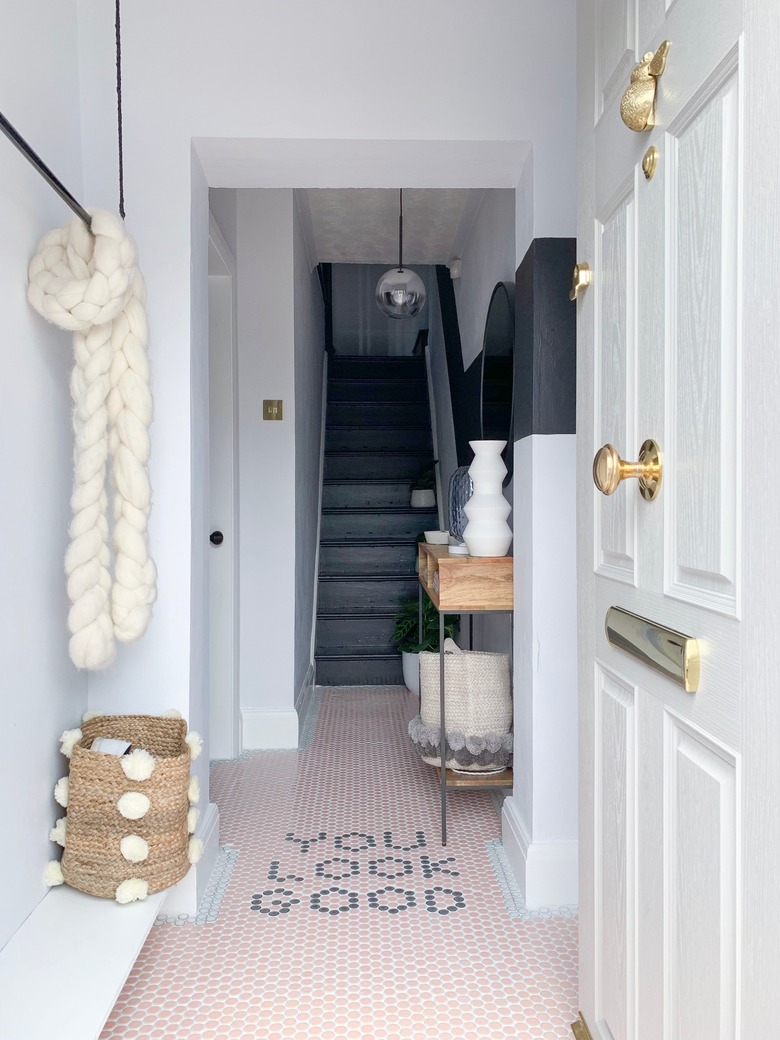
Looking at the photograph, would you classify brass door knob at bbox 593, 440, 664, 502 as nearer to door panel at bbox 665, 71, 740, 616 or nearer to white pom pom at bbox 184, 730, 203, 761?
door panel at bbox 665, 71, 740, 616

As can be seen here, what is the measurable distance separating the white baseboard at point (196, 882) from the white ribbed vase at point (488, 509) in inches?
44.0

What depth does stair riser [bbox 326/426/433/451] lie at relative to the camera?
6.04m

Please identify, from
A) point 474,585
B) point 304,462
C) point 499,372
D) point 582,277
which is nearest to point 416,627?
point 304,462

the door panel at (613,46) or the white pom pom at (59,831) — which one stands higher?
the door panel at (613,46)

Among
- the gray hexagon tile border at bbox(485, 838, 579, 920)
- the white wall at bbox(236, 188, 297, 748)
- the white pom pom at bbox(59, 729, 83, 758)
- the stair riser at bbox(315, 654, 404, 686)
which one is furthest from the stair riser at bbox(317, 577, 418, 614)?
the white pom pom at bbox(59, 729, 83, 758)

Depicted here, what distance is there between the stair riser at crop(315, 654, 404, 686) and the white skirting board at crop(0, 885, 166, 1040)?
2784 mm

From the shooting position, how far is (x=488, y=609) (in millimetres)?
2404

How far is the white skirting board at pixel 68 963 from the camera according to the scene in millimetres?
1243

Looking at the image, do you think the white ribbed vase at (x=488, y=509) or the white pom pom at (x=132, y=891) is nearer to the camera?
the white pom pom at (x=132, y=891)

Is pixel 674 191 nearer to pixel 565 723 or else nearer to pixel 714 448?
pixel 714 448

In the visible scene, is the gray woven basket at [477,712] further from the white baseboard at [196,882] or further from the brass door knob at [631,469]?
the brass door knob at [631,469]

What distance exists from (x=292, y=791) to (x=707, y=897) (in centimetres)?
219

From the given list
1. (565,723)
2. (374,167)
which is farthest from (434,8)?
(565,723)

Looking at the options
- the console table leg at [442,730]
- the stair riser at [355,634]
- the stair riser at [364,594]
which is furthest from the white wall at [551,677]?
the stair riser at [364,594]
